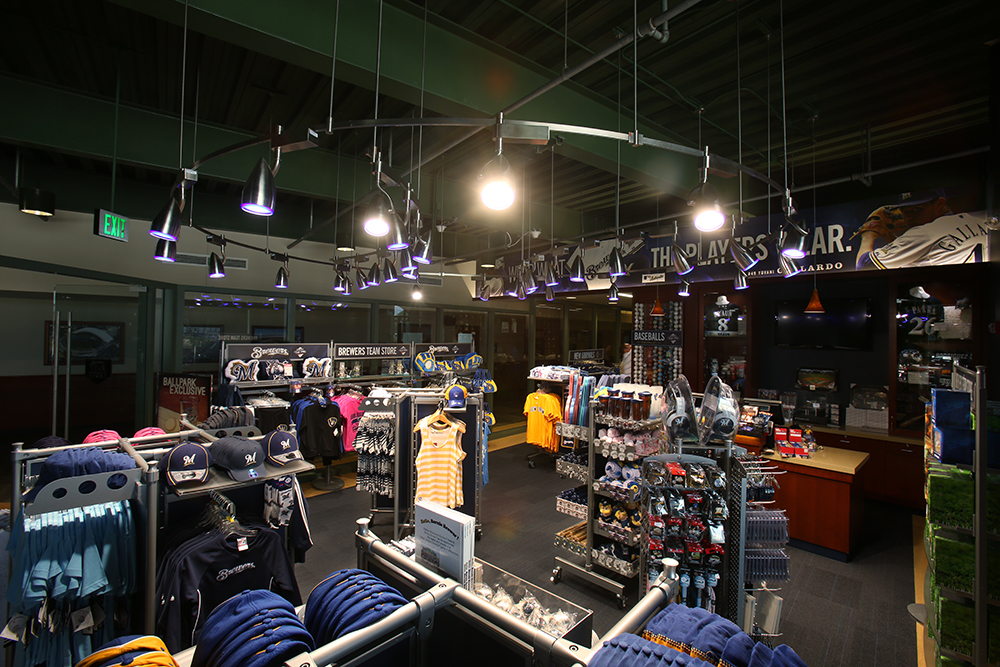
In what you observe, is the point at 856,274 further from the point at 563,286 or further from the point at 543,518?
the point at 543,518

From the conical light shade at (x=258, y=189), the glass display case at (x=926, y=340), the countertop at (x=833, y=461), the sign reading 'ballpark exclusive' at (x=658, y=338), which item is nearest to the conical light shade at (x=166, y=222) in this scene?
the conical light shade at (x=258, y=189)

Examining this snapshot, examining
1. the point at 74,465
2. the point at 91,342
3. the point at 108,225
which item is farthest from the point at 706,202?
the point at 91,342

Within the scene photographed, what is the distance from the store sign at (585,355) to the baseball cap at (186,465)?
6120 millimetres

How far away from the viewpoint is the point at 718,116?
477 centimetres

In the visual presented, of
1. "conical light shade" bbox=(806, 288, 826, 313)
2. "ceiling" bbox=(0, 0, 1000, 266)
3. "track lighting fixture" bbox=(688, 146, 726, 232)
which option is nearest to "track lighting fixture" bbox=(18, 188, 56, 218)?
"ceiling" bbox=(0, 0, 1000, 266)

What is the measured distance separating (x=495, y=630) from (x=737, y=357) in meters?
7.99

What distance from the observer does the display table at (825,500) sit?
4.40 meters

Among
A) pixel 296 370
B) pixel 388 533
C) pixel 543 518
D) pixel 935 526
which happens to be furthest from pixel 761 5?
pixel 296 370

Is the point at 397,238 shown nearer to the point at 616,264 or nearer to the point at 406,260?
the point at 406,260

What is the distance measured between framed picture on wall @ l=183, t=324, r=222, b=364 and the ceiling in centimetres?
212

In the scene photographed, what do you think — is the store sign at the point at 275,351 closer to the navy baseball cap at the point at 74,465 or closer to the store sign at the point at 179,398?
the store sign at the point at 179,398

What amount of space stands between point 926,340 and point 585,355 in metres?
4.78

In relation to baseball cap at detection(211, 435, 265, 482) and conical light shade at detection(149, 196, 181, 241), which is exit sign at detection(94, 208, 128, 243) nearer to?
conical light shade at detection(149, 196, 181, 241)

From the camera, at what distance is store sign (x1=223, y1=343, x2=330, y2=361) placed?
20.0ft
